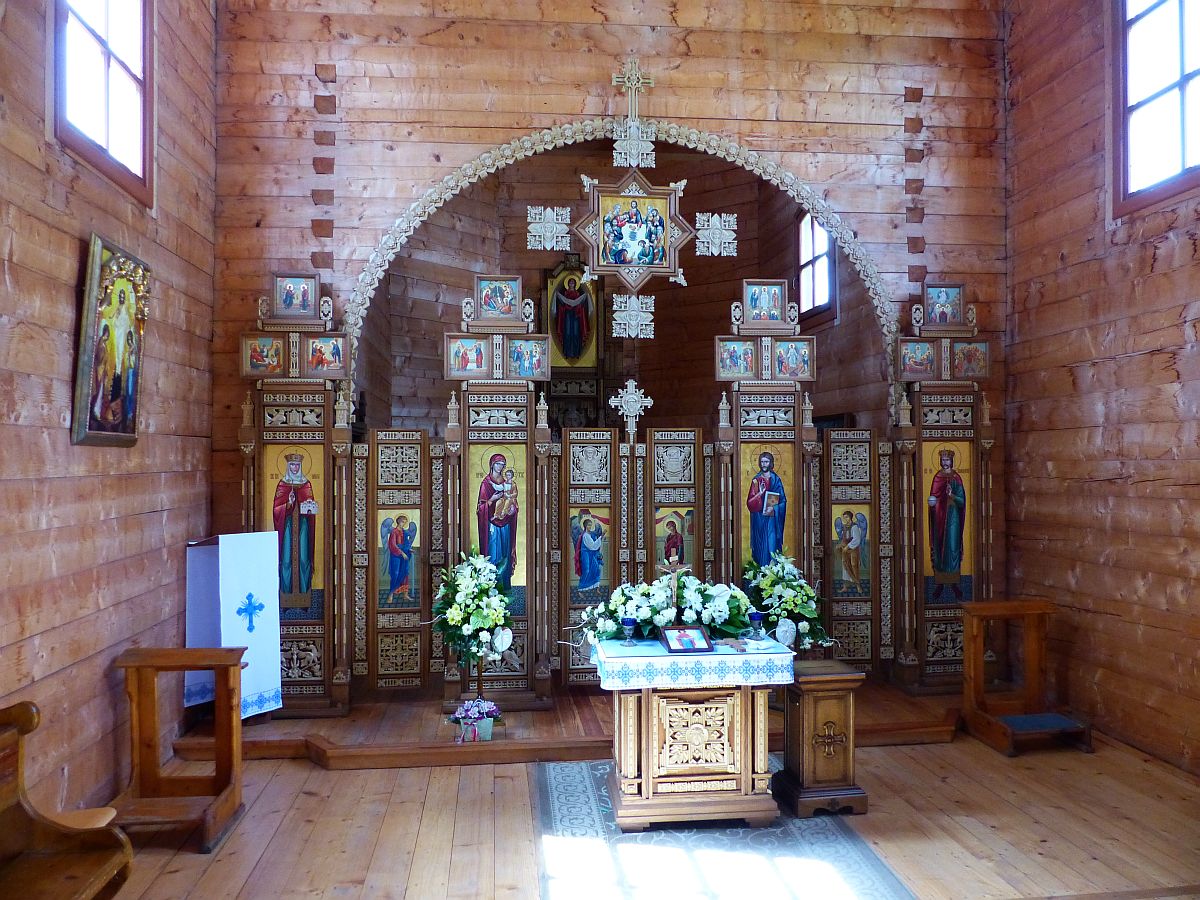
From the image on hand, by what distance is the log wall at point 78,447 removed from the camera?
4.07m

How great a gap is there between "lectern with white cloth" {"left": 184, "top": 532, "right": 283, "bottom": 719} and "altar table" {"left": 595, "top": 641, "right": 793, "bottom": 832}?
2770 millimetres

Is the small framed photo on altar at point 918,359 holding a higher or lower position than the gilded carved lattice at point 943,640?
higher

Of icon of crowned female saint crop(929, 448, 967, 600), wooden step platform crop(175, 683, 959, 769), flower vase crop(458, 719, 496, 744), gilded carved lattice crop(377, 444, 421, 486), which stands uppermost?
gilded carved lattice crop(377, 444, 421, 486)

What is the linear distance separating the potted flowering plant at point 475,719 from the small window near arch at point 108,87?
3.93 m

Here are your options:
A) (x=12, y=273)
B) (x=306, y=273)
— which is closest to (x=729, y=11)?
(x=306, y=273)

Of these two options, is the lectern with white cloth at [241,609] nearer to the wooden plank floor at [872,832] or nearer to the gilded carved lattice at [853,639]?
the wooden plank floor at [872,832]

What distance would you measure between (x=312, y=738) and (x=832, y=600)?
4.23m

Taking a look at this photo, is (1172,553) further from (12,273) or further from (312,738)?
(12,273)

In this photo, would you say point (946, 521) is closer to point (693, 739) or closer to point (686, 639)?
point (686, 639)

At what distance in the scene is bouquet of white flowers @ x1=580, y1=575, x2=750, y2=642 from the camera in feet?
17.3

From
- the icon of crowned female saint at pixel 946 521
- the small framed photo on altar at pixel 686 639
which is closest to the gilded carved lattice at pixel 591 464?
the small framed photo on altar at pixel 686 639

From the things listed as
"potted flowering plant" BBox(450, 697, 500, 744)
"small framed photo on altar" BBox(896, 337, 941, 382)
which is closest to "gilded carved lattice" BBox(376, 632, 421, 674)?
"potted flowering plant" BBox(450, 697, 500, 744)

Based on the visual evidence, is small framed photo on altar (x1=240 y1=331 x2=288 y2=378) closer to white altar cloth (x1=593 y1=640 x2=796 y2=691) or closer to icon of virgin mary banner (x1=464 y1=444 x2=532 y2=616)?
icon of virgin mary banner (x1=464 y1=444 x2=532 y2=616)

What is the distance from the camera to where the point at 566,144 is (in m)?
7.36
